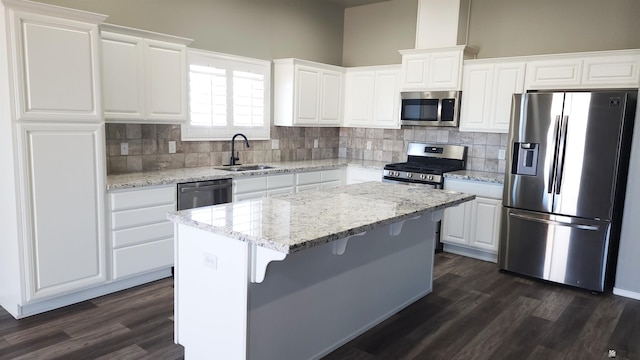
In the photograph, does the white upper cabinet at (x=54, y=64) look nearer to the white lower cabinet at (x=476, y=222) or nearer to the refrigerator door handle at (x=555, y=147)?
the white lower cabinet at (x=476, y=222)

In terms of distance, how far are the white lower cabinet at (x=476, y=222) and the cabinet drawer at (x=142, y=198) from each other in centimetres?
292

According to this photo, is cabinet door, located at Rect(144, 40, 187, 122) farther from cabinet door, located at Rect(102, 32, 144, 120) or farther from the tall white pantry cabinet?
the tall white pantry cabinet

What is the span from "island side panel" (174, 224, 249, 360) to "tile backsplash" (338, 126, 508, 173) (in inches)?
152

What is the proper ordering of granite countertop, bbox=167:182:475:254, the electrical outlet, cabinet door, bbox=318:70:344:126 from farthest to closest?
cabinet door, bbox=318:70:344:126 < the electrical outlet < granite countertop, bbox=167:182:475:254

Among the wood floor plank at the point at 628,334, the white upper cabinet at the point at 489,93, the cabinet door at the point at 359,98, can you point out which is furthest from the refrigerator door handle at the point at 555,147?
the cabinet door at the point at 359,98

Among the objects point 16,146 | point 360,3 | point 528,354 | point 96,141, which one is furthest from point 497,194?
point 16,146

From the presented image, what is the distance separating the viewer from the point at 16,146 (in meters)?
2.88

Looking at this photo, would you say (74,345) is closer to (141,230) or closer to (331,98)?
(141,230)

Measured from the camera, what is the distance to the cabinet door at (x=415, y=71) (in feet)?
16.9

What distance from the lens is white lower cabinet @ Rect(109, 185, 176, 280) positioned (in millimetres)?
3479

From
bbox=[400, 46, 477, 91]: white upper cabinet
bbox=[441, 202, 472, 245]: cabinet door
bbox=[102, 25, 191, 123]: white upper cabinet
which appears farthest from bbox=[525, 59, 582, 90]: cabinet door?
bbox=[102, 25, 191, 123]: white upper cabinet

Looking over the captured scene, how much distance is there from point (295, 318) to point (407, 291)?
4.27ft

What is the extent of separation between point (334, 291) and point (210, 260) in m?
0.84

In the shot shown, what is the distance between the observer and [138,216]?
3.59 m
